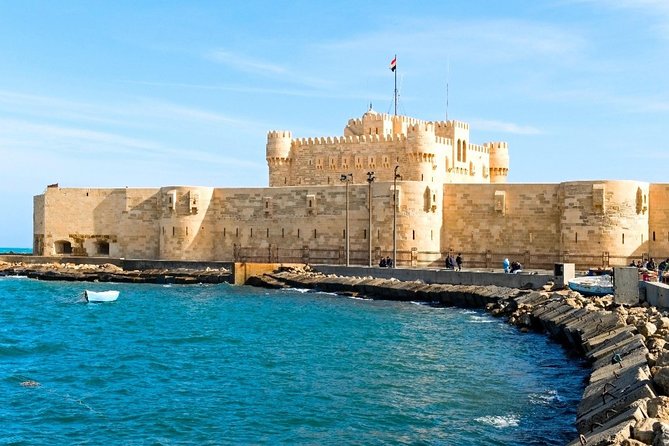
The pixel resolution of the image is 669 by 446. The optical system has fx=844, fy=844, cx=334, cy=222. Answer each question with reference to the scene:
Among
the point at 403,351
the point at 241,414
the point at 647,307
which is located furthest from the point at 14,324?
the point at 647,307

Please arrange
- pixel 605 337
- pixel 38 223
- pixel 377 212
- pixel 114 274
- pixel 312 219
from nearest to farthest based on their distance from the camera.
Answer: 1. pixel 605 337
2. pixel 377 212
3. pixel 312 219
4. pixel 114 274
5. pixel 38 223

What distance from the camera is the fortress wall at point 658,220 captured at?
115 ft

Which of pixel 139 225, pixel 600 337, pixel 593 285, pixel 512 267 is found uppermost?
pixel 139 225

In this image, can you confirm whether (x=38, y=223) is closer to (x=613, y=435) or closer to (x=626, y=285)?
(x=626, y=285)

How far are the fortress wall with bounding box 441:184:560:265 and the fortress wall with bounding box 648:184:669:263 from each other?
3.81 metres

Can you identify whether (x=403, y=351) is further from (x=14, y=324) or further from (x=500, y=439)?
(x=14, y=324)

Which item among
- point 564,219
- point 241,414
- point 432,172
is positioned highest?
point 432,172

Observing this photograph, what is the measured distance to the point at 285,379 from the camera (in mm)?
17078

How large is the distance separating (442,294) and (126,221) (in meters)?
21.1

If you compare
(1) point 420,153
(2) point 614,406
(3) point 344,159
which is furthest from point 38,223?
(2) point 614,406

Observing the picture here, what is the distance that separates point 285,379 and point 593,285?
1281 cm

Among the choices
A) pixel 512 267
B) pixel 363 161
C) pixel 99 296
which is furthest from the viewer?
pixel 363 161

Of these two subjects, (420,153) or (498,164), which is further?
(498,164)

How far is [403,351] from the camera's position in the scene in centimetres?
2028
